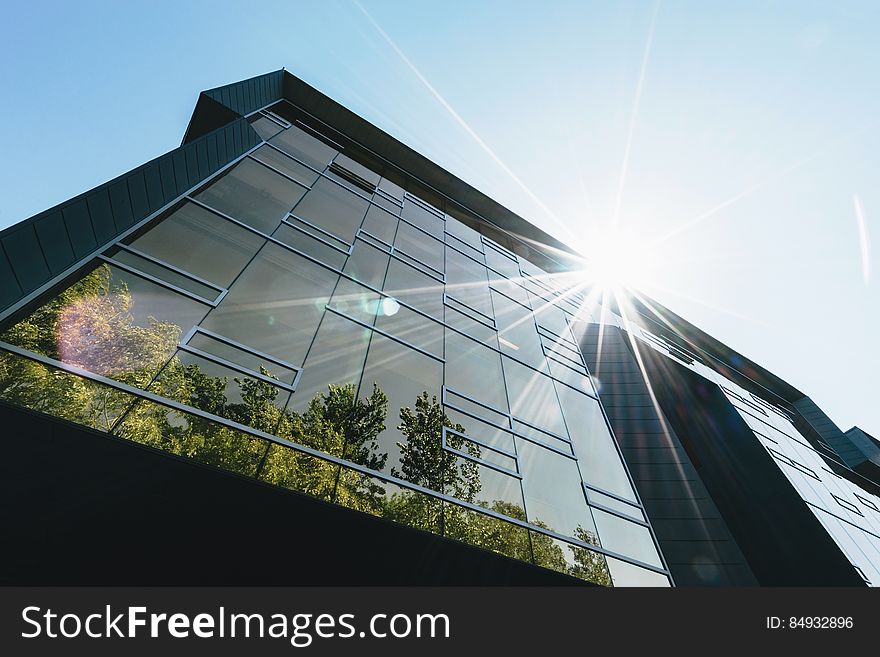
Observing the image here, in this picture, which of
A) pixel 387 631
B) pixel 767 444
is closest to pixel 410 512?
pixel 387 631

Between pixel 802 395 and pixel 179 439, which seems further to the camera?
pixel 802 395

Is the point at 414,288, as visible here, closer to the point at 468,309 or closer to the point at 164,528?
the point at 468,309

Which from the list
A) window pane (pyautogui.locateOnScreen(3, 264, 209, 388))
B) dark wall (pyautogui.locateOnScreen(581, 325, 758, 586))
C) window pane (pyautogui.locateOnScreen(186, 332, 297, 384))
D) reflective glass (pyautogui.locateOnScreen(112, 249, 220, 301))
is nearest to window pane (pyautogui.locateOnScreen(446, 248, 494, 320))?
window pane (pyautogui.locateOnScreen(186, 332, 297, 384))

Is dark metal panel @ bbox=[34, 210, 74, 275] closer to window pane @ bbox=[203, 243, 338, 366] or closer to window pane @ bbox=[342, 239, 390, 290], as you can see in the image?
window pane @ bbox=[203, 243, 338, 366]

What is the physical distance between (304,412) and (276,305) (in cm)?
217

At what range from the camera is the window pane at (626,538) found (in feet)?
24.4

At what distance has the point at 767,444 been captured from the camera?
15.9 metres

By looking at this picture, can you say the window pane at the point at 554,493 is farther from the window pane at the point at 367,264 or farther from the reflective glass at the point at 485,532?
the window pane at the point at 367,264

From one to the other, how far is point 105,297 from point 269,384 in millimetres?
2299

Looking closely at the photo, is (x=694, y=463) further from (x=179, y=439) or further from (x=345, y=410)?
(x=179, y=439)

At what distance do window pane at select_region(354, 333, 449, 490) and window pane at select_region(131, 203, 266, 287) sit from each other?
Result: 2715mm

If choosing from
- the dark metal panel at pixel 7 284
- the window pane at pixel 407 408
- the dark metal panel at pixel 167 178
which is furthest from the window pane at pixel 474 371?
the dark metal panel at pixel 7 284

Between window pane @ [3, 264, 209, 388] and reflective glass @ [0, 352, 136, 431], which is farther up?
window pane @ [3, 264, 209, 388]

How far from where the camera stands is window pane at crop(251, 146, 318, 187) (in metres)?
10.7
